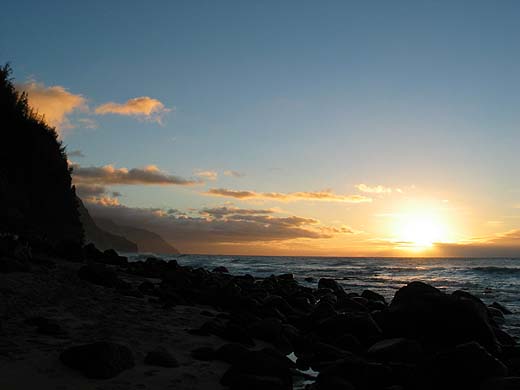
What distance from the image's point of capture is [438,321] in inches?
448

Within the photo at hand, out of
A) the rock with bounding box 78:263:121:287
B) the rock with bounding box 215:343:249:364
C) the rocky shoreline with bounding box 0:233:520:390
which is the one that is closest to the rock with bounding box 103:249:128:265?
the rocky shoreline with bounding box 0:233:520:390

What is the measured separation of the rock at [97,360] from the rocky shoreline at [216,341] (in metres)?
0.02

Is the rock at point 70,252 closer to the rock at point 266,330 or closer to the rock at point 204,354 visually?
the rock at point 266,330

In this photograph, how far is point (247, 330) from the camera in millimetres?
11367

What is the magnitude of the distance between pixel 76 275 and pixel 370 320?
10589mm

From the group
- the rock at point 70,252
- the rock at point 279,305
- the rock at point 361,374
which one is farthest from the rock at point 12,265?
the rock at point 361,374

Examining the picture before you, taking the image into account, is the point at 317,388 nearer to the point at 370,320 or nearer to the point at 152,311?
the point at 370,320

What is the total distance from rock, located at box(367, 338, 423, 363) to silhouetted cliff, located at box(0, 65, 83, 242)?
24528mm

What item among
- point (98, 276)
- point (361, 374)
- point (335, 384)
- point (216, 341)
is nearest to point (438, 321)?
point (361, 374)

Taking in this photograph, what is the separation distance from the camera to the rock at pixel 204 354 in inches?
326

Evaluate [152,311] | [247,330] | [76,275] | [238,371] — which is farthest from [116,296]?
[238,371]

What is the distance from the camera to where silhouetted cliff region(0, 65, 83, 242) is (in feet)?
99.8

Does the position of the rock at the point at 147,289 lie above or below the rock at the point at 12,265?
below

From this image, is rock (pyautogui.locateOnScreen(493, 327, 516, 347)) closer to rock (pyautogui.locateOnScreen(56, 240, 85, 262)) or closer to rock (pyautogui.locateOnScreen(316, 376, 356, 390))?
rock (pyautogui.locateOnScreen(316, 376, 356, 390))
